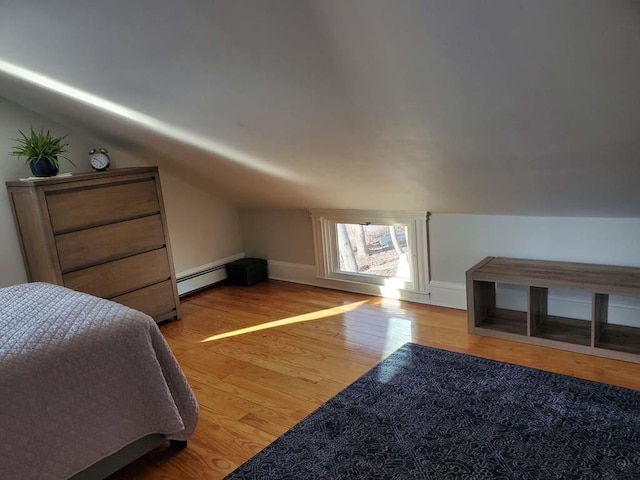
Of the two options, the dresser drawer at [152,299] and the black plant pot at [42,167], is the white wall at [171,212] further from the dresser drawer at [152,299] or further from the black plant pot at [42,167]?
the dresser drawer at [152,299]

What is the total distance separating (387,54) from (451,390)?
5.16ft

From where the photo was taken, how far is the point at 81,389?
5.62ft

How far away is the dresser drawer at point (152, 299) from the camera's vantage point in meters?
3.29

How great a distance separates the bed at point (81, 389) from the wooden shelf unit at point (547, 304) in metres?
1.82

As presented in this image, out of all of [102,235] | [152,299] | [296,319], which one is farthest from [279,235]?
[102,235]

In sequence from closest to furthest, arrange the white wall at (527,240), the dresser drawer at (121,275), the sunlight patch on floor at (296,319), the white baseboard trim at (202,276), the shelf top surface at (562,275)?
the shelf top surface at (562,275), the white wall at (527,240), the dresser drawer at (121,275), the sunlight patch on floor at (296,319), the white baseboard trim at (202,276)

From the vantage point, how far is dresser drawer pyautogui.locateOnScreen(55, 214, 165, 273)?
2957mm

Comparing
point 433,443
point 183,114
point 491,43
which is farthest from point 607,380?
point 183,114

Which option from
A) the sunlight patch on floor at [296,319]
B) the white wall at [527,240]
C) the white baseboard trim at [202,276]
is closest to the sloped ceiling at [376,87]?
the white wall at [527,240]

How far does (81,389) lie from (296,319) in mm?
1812

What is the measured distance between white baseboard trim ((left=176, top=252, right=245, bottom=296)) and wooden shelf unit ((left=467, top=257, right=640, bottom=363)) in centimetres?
238

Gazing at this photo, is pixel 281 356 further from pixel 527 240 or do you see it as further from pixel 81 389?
pixel 527 240

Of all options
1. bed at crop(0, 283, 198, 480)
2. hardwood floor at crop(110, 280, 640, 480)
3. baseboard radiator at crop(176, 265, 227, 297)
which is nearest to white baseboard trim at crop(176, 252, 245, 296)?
baseboard radiator at crop(176, 265, 227, 297)

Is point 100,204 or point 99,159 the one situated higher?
point 99,159
